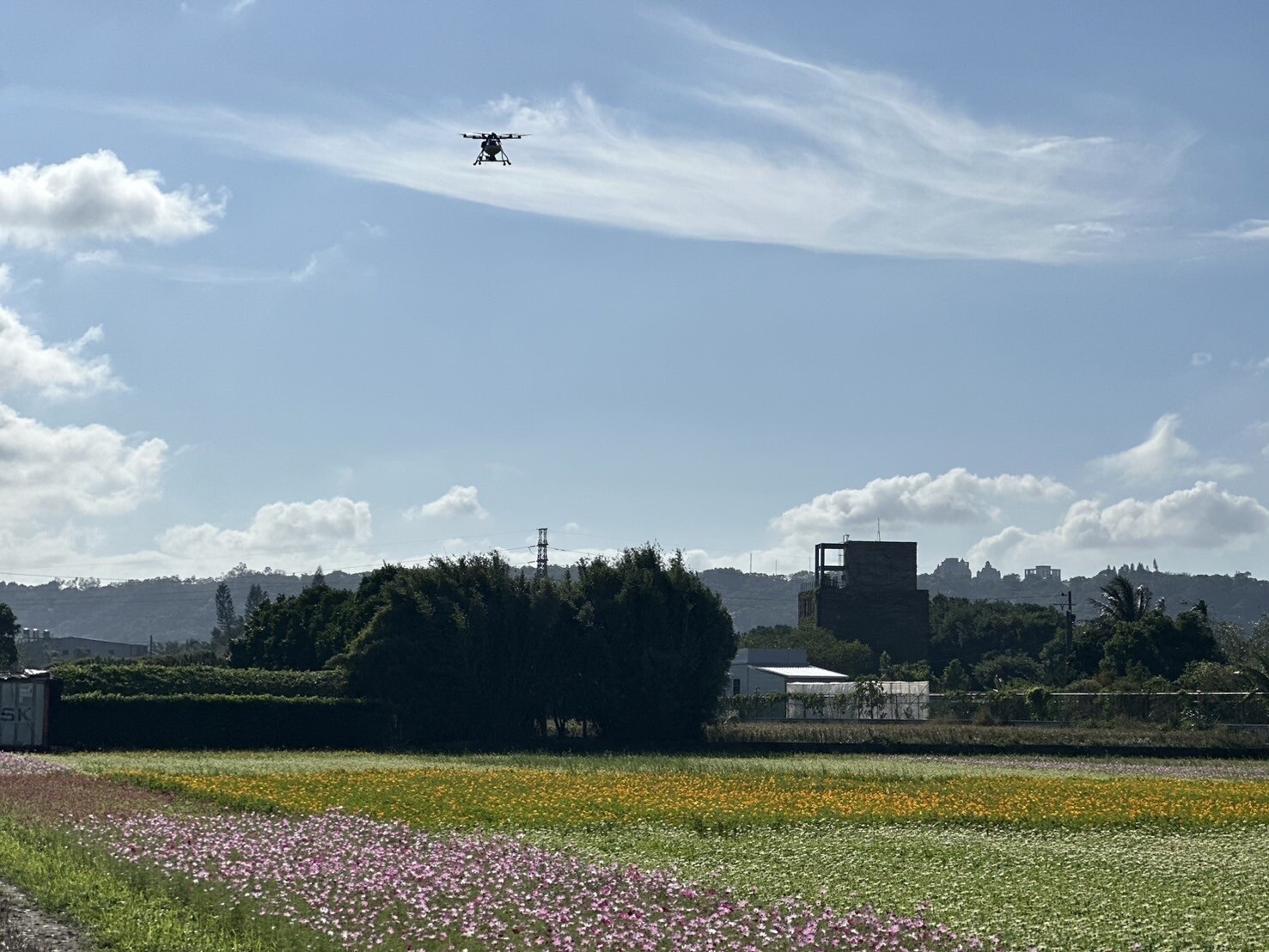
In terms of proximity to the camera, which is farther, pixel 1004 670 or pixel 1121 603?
pixel 1004 670

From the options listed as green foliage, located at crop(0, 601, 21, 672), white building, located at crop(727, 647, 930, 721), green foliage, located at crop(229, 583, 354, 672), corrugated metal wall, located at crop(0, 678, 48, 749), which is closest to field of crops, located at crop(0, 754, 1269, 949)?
corrugated metal wall, located at crop(0, 678, 48, 749)

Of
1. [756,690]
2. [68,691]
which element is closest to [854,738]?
[68,691]

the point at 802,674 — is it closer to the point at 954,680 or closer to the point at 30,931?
the point at 954,680

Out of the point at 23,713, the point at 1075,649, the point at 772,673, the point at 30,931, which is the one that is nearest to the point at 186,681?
the point at 23,713

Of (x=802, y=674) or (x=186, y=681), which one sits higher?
(x=186, y=681)

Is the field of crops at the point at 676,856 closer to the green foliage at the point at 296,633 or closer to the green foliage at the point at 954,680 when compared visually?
the green foliage at the point at 296,633

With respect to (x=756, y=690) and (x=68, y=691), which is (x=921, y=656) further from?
(x=68, y=691)
